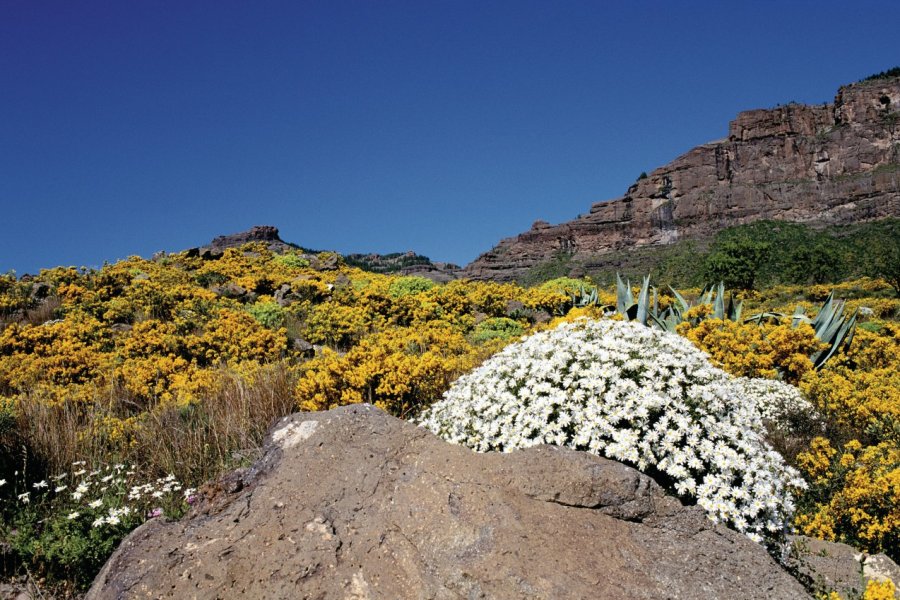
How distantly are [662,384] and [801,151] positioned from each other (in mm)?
155320

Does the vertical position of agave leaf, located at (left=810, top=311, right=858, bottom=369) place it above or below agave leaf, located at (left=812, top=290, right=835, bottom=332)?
below

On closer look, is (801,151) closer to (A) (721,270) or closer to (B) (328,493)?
(A) (721,270)

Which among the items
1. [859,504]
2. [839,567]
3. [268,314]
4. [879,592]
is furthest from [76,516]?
[268,314]

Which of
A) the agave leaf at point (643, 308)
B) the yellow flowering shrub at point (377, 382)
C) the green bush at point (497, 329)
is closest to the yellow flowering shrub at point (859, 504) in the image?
the yellow flowering shrub at point (377, 382)

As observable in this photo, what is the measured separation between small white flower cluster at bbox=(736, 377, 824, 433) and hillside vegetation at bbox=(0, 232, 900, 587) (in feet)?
0.15

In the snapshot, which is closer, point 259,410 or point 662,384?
point 662,384

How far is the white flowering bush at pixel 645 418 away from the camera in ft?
12.1

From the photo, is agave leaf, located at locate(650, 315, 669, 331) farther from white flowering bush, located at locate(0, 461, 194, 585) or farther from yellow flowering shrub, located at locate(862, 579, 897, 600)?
white flowering bush, located at locate(0, 461, 194, 585)

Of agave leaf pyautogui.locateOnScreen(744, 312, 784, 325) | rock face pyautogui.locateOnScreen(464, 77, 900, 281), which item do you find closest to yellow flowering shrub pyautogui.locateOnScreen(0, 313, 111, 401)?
agave leaf pyautogui.locateOnScreen(744, 312, 784, 325)

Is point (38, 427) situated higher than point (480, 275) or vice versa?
point (480, 275)

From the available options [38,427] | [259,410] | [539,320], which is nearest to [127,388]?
[38,427]

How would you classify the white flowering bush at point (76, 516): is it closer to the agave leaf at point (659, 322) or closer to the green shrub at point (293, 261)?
the agave leaf at point (659, 322)

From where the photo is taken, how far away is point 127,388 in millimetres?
8242

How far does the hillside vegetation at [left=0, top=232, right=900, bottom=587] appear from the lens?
4.54 meters
